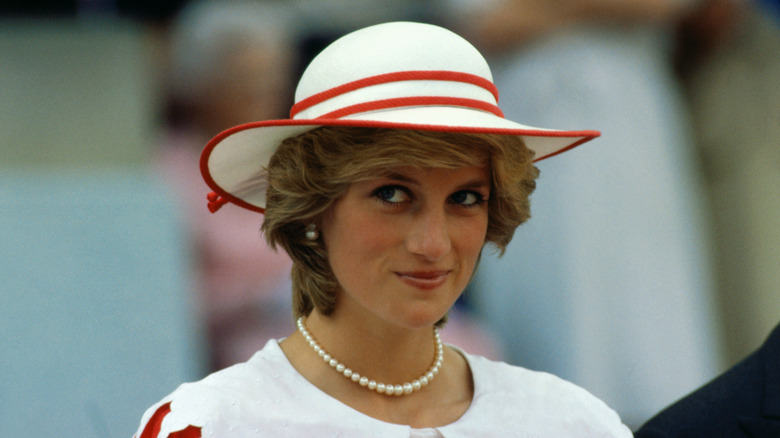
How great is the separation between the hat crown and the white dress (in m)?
0.65

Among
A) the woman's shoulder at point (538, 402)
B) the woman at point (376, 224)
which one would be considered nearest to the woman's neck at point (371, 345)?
the woman at point (376, 224)

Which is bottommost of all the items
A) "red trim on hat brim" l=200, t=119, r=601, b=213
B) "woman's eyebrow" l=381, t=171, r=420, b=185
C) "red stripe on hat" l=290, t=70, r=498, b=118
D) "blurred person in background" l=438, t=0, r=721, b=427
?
"blurred person in background" l=438, t=0, r=721, b=427

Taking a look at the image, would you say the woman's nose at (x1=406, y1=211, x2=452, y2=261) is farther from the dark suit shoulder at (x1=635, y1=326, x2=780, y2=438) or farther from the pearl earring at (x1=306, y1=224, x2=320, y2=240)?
the dark suit shoulder at (x1=635, y1=326, x2=780, y2=438)

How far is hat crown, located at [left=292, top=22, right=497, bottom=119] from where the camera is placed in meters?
2.32

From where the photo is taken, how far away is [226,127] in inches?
166

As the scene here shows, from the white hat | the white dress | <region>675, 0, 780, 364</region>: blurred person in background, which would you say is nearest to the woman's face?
the white hat

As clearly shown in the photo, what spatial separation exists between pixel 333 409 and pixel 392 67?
2.66ft

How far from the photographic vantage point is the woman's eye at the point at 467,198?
2.41 meters

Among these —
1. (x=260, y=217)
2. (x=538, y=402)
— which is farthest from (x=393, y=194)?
(x=260, y=217)

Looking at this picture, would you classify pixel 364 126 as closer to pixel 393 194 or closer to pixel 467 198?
pixel 393 194

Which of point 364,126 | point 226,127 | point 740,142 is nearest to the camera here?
point 364,126

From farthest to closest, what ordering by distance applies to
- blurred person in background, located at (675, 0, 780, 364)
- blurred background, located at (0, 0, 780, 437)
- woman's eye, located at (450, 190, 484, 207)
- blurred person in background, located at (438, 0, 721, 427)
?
1. blurred person in background, located at (675, 0, 780, 364)
2. blurred person in background, located at (438, 0, 721, 427)
3. blurred background, located at (0, 0, 780, 437)
4. woman's eye, located at (450, 190, 484, 207)

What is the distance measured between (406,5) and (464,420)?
2619 mm

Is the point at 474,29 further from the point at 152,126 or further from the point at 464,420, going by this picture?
the point at 464,420
